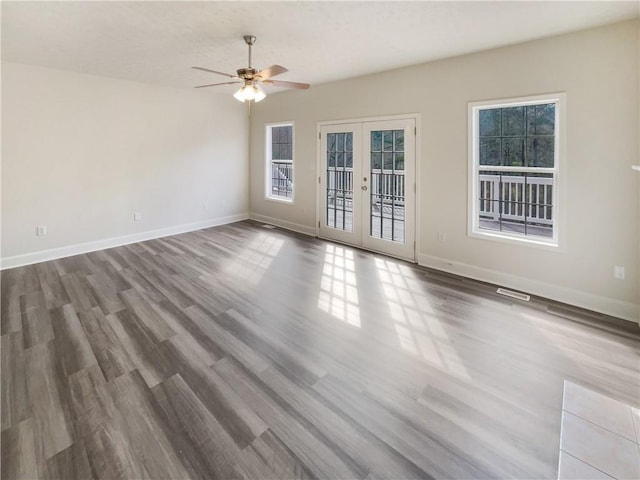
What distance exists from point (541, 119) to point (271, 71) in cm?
297

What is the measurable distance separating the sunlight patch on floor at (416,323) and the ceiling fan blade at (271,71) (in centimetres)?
261

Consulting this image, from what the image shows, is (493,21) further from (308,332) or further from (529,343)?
(308,332)

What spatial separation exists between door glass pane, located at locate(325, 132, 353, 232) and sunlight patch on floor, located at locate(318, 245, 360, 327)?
74cm

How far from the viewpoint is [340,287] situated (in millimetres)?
3941

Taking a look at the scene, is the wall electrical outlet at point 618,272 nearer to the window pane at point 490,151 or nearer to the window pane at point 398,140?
the window pane at point 490,151

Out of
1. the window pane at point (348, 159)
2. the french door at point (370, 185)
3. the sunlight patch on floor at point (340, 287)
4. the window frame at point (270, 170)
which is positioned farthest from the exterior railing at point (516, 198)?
the window frame at point (270, 170)

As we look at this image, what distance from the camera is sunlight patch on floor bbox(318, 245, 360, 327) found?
3.31 metres

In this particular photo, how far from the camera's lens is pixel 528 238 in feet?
12.6

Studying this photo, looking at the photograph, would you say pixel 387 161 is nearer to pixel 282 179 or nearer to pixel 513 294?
pixel 513 294

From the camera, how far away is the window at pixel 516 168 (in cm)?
357

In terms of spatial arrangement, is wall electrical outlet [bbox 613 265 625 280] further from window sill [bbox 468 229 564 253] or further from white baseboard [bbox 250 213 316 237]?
white baseboard [bbox 250 213 316 237]

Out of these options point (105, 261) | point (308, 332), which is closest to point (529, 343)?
point (308, 332)

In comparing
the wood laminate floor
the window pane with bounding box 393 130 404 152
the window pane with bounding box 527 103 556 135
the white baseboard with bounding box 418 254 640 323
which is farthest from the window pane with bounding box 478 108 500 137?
the wood laminate floor

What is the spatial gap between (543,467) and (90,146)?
6493 mm
